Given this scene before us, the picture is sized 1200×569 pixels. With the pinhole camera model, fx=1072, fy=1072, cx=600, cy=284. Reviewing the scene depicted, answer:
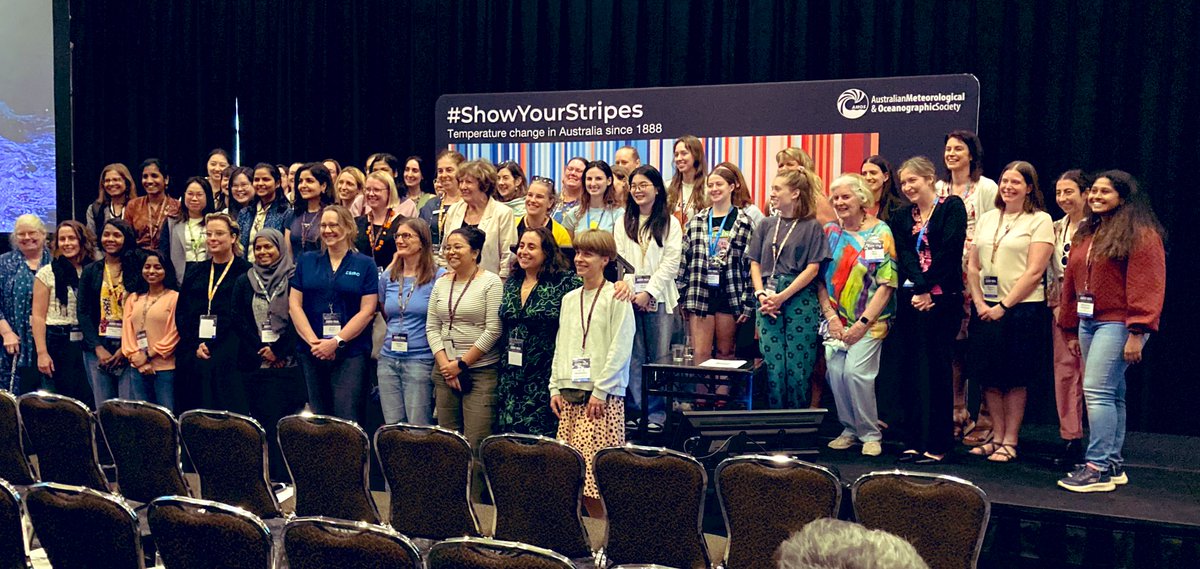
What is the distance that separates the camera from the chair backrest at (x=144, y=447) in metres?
3.92

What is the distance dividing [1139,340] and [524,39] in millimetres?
5191

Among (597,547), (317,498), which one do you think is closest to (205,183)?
(317,498)

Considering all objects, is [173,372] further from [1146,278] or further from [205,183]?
[1146,278]

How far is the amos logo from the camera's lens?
6344 millimetres

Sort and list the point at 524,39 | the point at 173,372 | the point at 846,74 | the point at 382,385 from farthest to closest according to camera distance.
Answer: the point at 524,39 < the point at 846,74 < the point at 173,372 < the point at 382,385

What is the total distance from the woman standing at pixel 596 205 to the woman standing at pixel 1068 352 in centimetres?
216

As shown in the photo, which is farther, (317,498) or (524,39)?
(524,39)

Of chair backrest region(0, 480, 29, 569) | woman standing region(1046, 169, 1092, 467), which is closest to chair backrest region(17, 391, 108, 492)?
chair backrest region(0, 480, 29, 569)

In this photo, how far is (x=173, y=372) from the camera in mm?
5656

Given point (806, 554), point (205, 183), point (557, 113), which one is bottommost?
point (806, 554)

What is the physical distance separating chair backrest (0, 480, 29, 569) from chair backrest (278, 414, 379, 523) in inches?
38.2

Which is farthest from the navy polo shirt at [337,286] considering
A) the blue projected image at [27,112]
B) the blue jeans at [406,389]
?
the blue projected image at [27,112]

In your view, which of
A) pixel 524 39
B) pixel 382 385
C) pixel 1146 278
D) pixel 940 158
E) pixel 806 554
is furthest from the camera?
pixel 524 39

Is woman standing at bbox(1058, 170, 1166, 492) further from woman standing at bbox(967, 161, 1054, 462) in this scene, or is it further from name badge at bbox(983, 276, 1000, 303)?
name badge at bbox(983, 276, 1000, 303)
